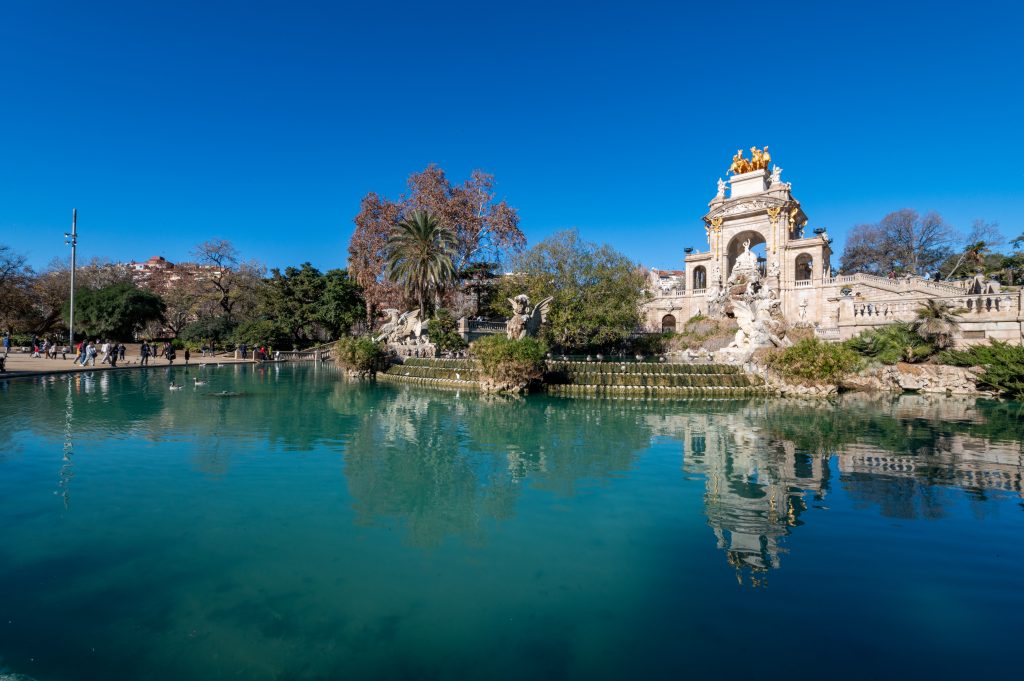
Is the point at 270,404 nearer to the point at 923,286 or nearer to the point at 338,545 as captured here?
the point at 338,545

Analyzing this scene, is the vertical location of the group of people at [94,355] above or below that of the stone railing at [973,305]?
below

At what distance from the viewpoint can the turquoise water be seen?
3.67 meters

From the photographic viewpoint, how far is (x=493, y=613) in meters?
4.19

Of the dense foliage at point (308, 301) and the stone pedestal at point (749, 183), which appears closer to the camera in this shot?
the dense foliage at point (308, 301)

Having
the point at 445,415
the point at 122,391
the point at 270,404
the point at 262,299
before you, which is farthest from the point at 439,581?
the point at 262,299

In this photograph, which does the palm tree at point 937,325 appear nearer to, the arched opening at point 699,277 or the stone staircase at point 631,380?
the stone staircase at point 631,380

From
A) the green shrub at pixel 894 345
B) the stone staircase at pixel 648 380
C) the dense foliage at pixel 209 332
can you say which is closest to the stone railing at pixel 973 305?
the green shrub at pixel 894 345

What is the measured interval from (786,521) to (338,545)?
5.13 m

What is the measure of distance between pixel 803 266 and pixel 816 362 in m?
39.5

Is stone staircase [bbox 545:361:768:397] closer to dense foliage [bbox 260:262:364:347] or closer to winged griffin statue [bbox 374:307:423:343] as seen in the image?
winged griffin statue [bbox 374:307:423:343]

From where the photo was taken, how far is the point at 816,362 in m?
18.8

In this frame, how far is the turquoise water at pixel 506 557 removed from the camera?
12.1ft

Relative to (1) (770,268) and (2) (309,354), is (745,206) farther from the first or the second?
(2) (309,354)

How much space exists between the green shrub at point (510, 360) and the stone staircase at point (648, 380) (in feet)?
5.27
